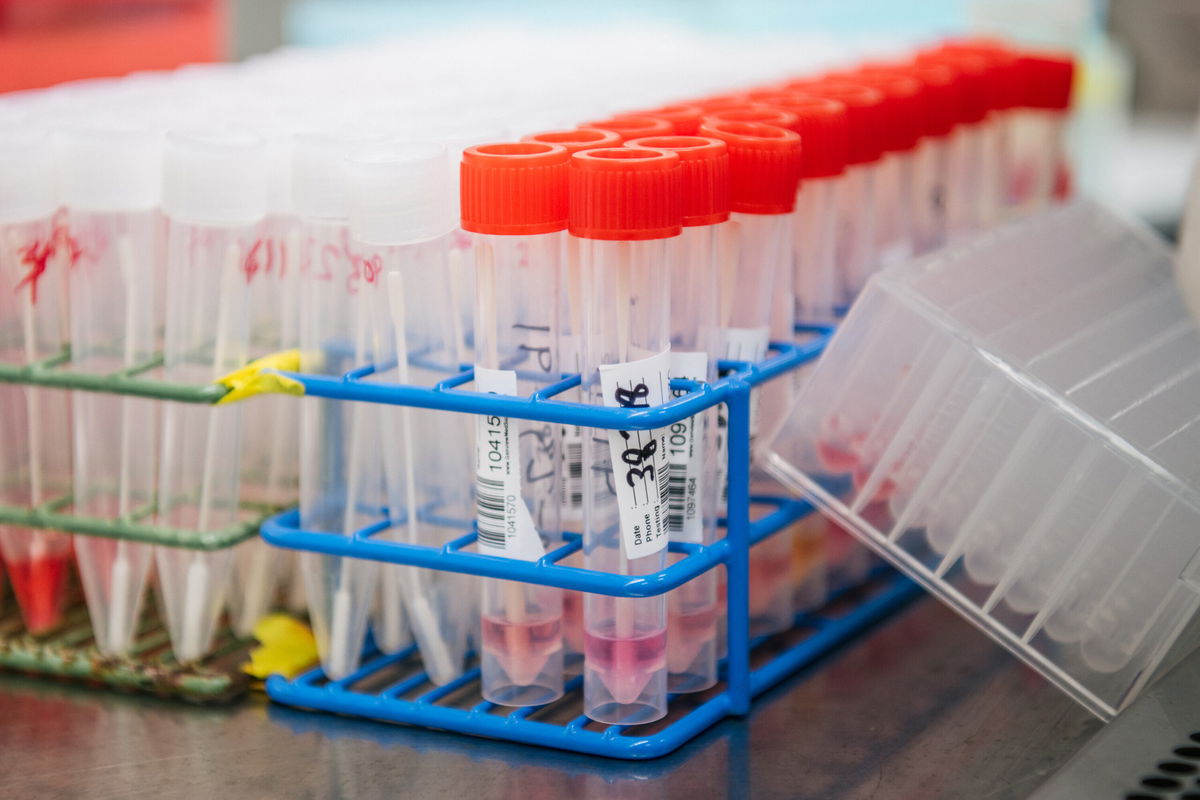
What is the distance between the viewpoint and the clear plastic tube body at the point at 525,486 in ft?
3.15

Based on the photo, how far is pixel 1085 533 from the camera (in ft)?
3.14

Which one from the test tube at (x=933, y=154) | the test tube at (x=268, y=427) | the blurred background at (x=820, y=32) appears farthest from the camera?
the blurred background at (x=820, y=32)

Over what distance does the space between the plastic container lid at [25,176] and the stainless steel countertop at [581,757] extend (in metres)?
0.37

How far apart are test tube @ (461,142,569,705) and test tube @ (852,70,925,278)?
431mm

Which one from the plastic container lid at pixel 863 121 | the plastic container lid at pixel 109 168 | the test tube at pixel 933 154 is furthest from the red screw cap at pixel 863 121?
the plastic container lid at pixel 109 168

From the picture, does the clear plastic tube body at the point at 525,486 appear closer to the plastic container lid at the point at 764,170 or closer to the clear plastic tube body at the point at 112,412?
the plastic container lid at the point at 764,170

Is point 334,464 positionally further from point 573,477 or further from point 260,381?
point 573,477

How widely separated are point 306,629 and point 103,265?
1.12 feet

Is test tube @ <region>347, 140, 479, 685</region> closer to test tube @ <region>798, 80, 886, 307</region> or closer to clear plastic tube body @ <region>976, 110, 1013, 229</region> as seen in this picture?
test tube @ <region>798, 80, 886, 307</region>

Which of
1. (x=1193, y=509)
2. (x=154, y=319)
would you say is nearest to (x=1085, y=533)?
(x=1193, y=509)

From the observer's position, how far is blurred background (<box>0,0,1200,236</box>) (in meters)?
1.85

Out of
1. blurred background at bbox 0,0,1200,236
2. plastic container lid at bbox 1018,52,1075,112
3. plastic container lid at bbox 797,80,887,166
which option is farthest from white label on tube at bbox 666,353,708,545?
plastic container lid at bbox 1018,52,1075,112

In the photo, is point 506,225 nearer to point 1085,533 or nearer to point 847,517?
point 847,517

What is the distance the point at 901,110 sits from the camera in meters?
1.28
